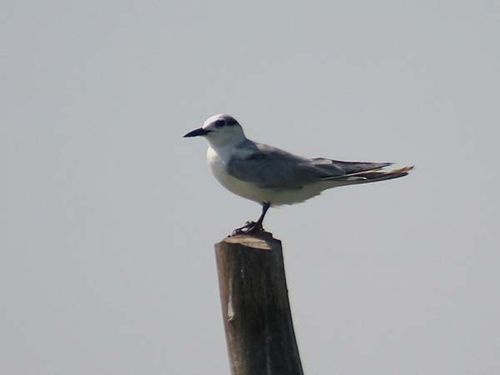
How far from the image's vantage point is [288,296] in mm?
7797

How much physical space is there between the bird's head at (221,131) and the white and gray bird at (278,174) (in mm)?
218

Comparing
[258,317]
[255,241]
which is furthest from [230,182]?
[258,317]

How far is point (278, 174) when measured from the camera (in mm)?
11219

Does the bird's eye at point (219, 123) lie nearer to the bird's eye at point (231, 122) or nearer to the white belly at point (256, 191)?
the bird's eye at point (231, 122)

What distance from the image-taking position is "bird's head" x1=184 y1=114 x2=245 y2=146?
11820 millimetres

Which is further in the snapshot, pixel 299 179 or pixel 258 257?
pixel 299 179

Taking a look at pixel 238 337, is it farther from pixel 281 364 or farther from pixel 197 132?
pixel 197 132

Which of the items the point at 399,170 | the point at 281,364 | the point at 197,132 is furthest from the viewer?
the point at 197,132

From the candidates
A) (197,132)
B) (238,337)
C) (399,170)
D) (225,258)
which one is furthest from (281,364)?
(197,132)

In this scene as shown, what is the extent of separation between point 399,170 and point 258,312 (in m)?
3.72

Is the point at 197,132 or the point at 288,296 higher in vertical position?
the point at 197,132

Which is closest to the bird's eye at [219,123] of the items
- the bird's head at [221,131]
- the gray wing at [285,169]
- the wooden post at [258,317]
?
the bird's head at [221,131]

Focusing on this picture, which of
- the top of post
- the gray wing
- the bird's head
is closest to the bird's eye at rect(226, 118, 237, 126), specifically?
the bird's head

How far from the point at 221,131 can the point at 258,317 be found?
14.8ft
